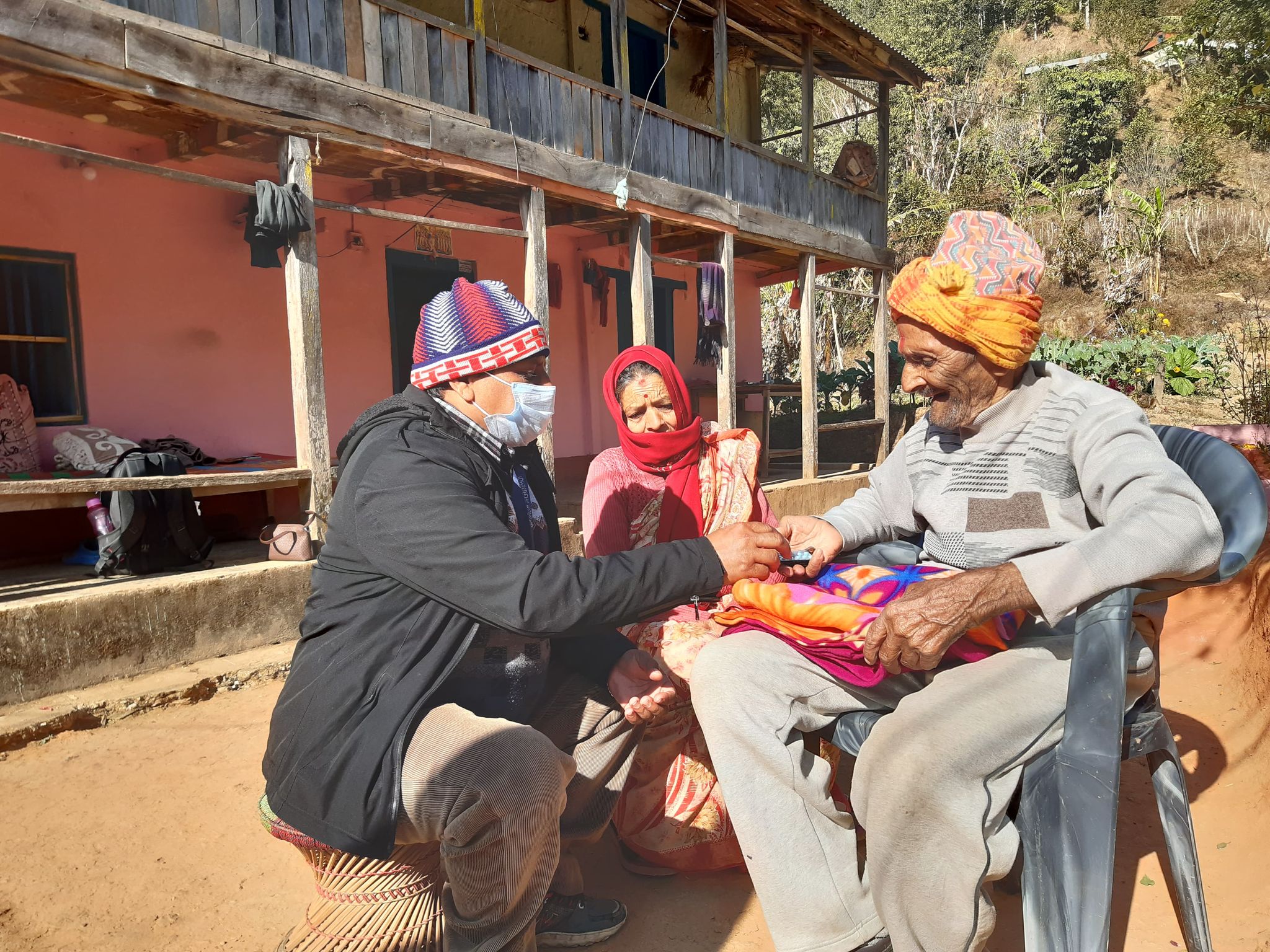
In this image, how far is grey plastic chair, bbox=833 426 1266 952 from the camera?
168 cm

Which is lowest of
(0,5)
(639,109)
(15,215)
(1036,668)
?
(1036,668)

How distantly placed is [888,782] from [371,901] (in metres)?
1.29

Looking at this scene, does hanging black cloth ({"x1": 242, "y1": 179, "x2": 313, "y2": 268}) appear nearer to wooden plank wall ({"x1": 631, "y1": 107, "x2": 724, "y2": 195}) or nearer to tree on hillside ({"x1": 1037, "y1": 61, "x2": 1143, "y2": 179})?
wooden plank wall ({"x1": 631, "y1": 107, "x2": 724, "y2": 195})

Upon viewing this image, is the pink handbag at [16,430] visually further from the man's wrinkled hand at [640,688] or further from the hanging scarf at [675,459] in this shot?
the man's wrinkled hand at [640,688]

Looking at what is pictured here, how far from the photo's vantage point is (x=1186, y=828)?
2.13 meters

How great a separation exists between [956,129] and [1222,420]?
1724 cm

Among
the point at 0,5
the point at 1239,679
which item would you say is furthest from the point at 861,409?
the point at 0,5

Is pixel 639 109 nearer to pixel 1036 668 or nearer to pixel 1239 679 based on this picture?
pixel 1239 679

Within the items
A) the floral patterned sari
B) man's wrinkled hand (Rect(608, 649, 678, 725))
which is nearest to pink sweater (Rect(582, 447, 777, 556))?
the floral patterned sari

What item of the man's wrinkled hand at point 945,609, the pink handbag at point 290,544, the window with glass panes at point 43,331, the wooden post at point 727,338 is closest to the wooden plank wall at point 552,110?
the wooden post at point 727,338

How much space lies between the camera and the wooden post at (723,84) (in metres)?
9.26

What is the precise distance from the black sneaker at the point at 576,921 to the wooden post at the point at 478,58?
5991 millimetres

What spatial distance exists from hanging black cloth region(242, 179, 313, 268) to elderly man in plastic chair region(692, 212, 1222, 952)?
4.50 metres

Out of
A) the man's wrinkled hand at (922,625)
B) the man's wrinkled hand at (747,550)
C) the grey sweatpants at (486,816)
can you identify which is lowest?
the grey sweatpants at (486,816)
